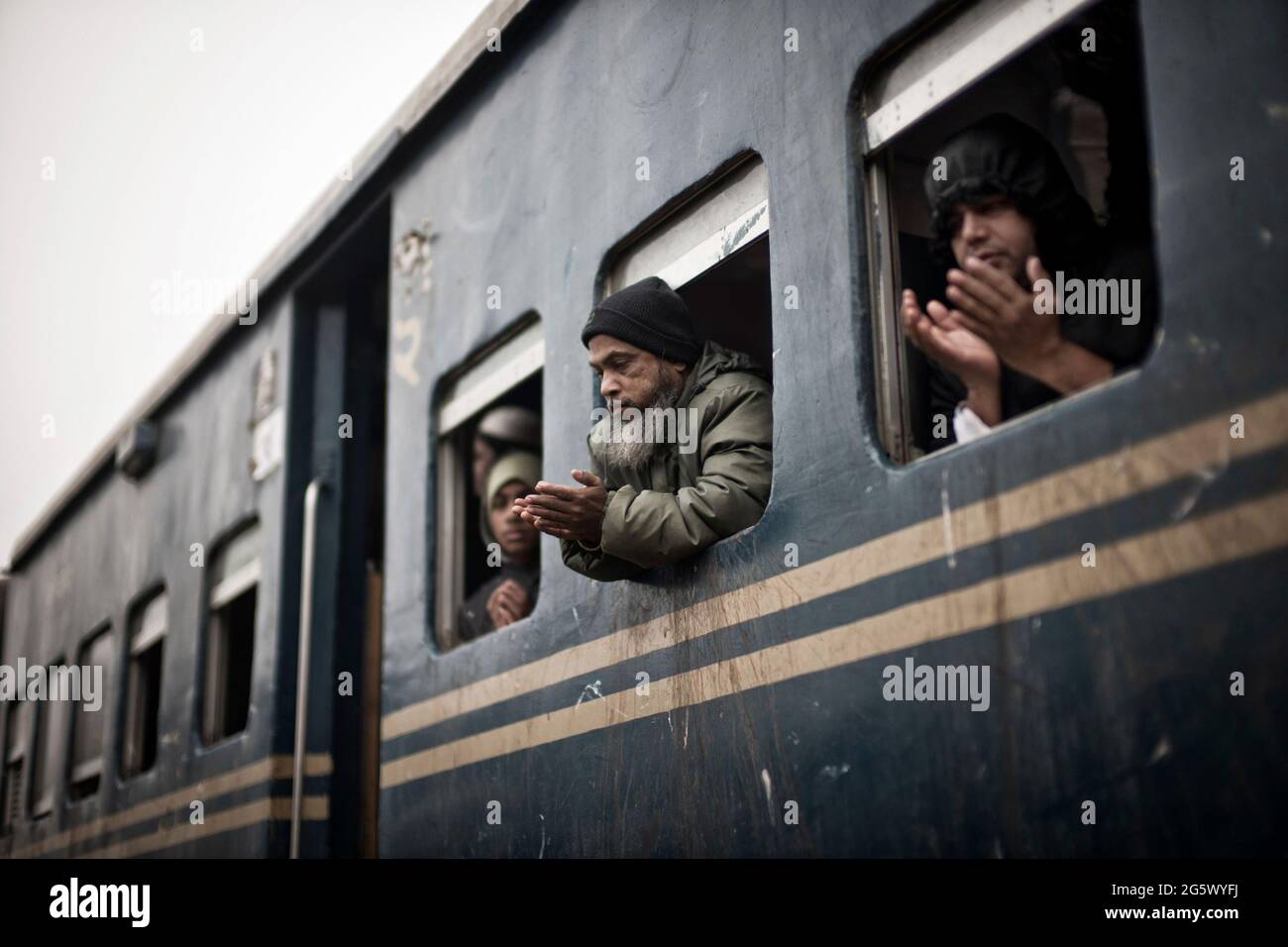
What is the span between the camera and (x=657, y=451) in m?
3.47

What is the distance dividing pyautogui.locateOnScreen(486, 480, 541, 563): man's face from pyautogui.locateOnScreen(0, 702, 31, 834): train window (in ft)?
20.9

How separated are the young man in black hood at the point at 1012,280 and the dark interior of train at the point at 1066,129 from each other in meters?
0.10

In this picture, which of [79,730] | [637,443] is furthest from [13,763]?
[637,443]

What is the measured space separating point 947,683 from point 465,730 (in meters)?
2.11

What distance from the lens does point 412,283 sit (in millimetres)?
5137

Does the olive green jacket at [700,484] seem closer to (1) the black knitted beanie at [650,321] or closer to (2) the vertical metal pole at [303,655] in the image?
(1) the black knitted beanie at [650,321]

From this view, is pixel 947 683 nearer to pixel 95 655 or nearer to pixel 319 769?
pixel 319 769

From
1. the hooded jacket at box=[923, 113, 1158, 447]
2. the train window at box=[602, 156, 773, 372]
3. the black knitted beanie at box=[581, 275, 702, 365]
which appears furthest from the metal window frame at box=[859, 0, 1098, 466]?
the black knitted beanie at box=[581, 275, 702, 365]

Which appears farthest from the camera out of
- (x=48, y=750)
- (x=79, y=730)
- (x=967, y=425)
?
(x=48, y=750)

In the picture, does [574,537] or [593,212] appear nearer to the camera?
[574,537]

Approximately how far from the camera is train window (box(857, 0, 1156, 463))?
8.38 ft

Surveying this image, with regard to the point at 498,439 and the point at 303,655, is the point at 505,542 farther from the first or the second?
the point at 303,655

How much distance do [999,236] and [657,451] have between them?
102cm
